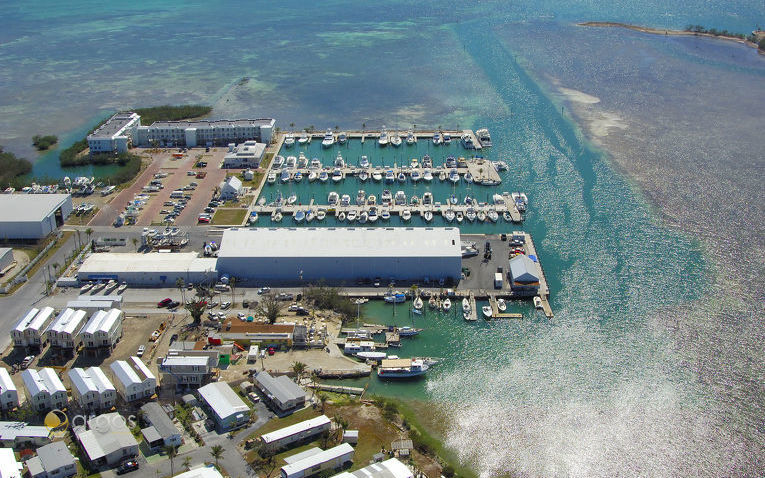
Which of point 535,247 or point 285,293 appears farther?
point 535,247

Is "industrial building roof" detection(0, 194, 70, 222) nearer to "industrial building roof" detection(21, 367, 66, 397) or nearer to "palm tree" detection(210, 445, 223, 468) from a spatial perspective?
"industrial building roof" detection(21, 367, 66, 397)

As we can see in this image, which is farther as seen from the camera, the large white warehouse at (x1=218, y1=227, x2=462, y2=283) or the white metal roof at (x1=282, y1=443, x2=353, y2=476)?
the large white warehouse at (x1=218, y1=227, x2=462, y2=283)

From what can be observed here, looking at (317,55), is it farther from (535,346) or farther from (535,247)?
(535,346)

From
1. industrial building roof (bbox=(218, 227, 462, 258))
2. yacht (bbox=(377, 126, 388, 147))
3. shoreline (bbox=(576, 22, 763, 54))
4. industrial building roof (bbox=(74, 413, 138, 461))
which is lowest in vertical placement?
industrial building roof (bbox=(74, 413, 138, 461))

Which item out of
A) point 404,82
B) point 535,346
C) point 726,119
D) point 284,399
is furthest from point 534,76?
point 284,399

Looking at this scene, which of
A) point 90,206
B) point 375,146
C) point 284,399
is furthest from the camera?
point 375,146

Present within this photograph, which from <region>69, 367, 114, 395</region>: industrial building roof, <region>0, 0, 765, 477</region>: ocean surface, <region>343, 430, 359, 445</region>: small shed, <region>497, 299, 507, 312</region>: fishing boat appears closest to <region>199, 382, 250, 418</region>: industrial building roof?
<region>69, 367, 114, 395</region>: industrial building roof

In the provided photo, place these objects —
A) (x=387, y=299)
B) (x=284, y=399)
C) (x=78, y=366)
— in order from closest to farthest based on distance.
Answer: (x=284, y=399) < (x=78, y=366) < (x=387, y=299)
